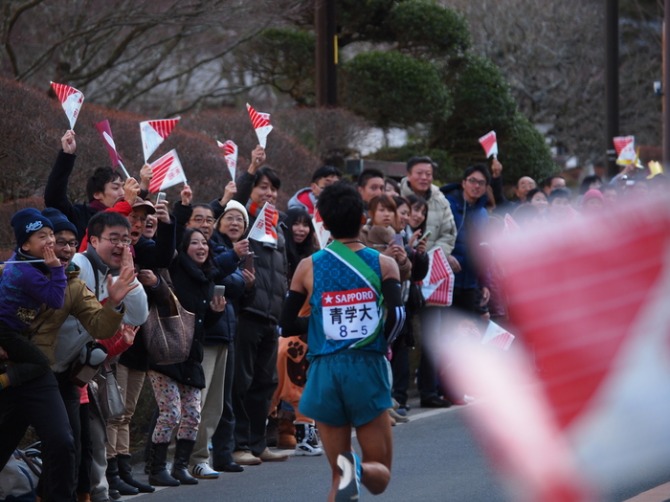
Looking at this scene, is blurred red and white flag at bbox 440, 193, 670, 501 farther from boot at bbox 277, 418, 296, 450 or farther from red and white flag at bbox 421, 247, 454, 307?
red and white flag at bbox 421, 247, 454, 307

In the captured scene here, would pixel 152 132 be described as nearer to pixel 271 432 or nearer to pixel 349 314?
pixel 271 432

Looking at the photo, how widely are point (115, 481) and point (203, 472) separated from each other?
0.82m

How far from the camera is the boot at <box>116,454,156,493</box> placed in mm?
8422

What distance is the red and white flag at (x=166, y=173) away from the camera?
8.87m

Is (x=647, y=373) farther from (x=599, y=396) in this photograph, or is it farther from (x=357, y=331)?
(x=357, y=331)

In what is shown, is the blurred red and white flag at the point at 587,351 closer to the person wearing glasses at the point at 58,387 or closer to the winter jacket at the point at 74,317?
the person wearing glasses at the point at 58,387

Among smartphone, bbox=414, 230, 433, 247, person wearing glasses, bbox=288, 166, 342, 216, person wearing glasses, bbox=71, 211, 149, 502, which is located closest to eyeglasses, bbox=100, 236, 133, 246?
person wearing glasses, bbox=71, 211, 149, 502

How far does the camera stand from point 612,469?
2.73 meters

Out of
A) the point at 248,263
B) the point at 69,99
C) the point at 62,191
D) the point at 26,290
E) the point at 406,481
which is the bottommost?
the point at 406,481

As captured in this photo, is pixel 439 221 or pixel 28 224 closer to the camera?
pixel 28 224

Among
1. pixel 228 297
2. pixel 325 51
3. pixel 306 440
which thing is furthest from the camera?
pixel 325 51

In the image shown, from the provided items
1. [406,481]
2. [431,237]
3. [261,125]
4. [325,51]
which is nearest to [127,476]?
[406,481]

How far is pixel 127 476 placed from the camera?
8.45 metres

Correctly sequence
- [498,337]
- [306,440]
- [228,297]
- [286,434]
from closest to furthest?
[228,297]
[498,337]
[306,440]
[286,434]
